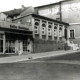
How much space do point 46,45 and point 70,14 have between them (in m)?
13.0

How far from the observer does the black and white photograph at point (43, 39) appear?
56.6 ft

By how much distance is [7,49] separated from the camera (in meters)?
26.5

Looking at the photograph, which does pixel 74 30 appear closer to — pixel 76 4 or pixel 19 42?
pixel 76 4

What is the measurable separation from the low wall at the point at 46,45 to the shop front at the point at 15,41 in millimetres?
1554

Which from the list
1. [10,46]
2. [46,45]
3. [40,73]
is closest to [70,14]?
[46,45]

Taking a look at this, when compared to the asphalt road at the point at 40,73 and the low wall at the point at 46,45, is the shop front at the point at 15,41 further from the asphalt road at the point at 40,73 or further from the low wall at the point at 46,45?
the asphalt road at the point at 40,73

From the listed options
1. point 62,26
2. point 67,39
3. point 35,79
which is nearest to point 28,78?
point 35,79

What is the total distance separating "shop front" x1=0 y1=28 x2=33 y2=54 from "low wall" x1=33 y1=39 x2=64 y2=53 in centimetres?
155

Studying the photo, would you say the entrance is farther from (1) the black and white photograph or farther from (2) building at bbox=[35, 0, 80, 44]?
(2) building at bbox=[35, 0, 80, 44]

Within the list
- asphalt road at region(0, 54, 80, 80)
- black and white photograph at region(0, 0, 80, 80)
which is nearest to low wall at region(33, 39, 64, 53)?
black and white photograph at region(0, 0, 80, 80)

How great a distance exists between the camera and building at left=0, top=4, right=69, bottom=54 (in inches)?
1045

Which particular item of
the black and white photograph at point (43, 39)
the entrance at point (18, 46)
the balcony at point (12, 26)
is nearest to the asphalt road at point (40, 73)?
the black and white photograph at point (43, 39)

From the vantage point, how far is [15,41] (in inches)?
1109

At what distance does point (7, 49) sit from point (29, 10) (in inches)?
837
